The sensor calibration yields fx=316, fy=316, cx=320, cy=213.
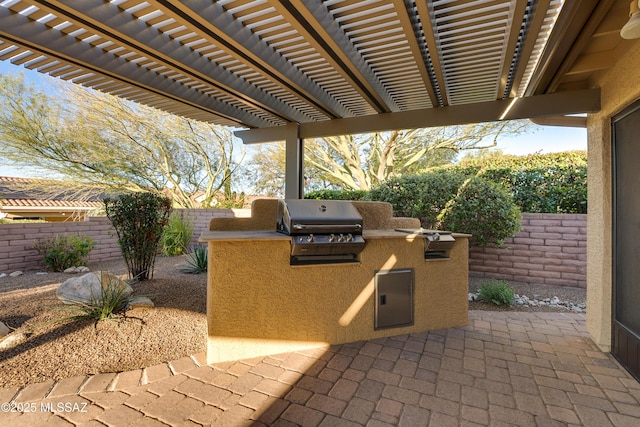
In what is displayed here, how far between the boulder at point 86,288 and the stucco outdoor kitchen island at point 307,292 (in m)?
1.30

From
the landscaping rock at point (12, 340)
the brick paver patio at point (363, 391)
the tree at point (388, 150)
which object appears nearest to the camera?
the brick paver patio at point (363, 391)

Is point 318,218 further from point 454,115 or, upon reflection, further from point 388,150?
point 388,150

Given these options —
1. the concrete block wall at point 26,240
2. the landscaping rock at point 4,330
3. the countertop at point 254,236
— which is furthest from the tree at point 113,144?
the countertop at point 254,236

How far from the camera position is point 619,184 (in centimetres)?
265

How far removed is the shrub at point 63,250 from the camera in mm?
Result: 5656

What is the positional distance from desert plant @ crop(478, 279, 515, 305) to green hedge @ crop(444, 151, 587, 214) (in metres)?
2.21

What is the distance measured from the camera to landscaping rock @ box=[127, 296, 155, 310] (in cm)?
324

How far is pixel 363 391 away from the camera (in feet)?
7.17

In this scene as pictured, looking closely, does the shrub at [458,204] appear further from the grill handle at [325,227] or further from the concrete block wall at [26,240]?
the concrete block wall at [26,240]

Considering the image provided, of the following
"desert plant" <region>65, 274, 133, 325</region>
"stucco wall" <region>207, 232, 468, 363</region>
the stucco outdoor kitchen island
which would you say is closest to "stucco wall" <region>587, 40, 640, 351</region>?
the stucco outdoor kitchen island

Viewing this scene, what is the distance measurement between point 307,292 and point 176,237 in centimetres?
564

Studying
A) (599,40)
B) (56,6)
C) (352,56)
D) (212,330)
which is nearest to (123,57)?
(56,6)

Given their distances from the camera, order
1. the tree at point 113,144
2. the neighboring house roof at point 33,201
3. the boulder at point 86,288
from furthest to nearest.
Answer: the neighboring house roof at point 33,201, the tree at point 113,144, the boulder at point 86,288

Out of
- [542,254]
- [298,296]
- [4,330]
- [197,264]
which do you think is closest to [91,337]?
[4,330]
